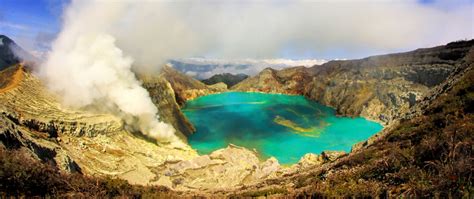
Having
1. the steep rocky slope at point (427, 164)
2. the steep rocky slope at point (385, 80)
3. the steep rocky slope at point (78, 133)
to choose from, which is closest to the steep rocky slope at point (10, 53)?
the steep rocky slope at point (78, 133)

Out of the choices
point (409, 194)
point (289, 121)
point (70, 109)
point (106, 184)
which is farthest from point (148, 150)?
point (289, 121)

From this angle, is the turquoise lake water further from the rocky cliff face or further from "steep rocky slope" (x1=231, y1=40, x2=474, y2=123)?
the rocky cliff face

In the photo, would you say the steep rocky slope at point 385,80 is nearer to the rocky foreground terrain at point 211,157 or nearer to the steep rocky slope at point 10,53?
the rocky foreground terrain at point 211,157

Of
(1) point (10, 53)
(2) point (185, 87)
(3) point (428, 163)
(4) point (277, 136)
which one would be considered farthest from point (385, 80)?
(3) point (428, 163)

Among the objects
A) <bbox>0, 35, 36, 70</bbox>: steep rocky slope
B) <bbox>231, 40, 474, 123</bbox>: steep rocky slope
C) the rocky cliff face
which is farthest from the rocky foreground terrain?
the rocky cliff face

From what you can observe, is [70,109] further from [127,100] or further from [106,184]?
[106,184]

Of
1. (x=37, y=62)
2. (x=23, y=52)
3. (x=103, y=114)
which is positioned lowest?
(x=103, y=114)
